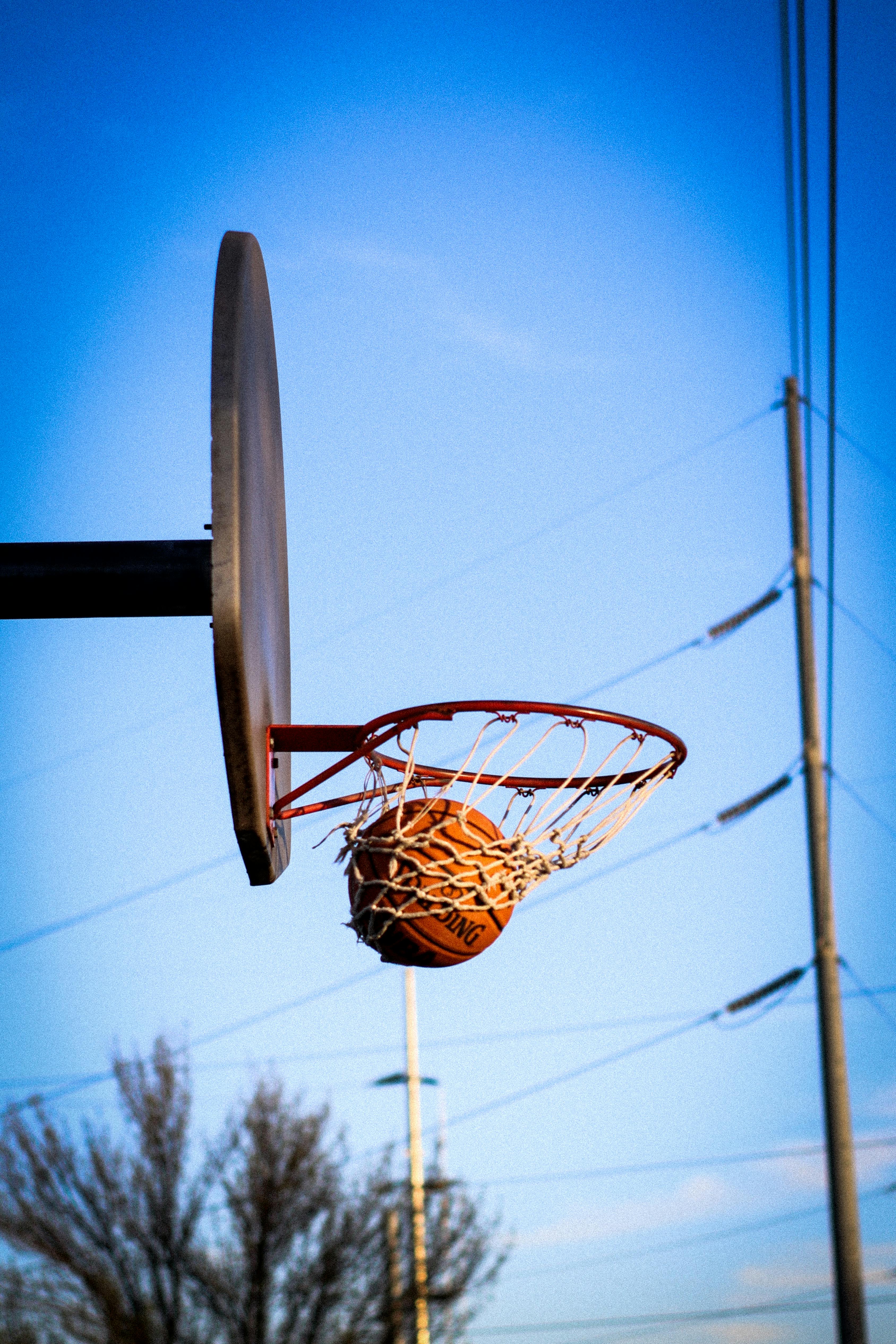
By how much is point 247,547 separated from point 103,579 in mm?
405

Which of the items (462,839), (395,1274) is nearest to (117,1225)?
(395,1274)

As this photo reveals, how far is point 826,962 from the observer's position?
9.18m

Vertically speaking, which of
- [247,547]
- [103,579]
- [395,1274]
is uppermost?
[247,547]

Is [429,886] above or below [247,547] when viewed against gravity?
below

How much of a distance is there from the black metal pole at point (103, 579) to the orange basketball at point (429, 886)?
1068 millimetres

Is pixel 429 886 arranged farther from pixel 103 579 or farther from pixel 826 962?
pixel 826 962

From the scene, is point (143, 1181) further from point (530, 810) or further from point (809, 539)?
point (530, 810)

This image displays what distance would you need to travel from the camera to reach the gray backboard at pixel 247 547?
3119 mm

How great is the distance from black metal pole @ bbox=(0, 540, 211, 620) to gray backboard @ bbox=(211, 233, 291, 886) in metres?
0.13

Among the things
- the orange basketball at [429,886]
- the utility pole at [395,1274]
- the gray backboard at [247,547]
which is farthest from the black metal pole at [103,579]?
the utility pole at [395,1274]

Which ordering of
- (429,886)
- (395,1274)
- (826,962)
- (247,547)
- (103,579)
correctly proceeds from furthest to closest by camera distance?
(395,1274) < (826,962) < (429,886) < (247,547) < (103,579)

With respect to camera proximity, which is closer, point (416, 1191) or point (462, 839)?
point (462, 839)

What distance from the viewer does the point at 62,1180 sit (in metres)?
14.1

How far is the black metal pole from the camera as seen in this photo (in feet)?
10.7
